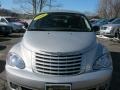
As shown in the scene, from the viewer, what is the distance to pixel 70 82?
4629mm

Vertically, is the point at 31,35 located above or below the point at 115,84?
above

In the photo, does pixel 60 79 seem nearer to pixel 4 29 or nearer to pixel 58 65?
pixel 58 65

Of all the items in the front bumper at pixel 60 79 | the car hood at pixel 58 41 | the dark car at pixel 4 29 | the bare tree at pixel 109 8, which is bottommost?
the bare tree at pixel 109 8

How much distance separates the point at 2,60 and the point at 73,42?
4.92 metres

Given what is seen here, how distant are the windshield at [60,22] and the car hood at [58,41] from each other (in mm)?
459

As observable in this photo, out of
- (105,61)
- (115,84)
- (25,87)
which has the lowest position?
(115,84)

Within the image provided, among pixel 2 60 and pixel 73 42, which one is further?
pixel 2 60

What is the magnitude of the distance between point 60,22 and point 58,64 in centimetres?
203

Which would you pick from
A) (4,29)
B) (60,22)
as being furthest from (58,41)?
(4,29)

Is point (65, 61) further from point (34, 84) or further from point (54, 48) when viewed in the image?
point (34, 84)

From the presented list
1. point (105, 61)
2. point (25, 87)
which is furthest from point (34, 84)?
point (105, 61)

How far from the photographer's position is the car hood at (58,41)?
4.94 metres

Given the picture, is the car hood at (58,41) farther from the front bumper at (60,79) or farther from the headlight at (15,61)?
the front bumper at (60,79)

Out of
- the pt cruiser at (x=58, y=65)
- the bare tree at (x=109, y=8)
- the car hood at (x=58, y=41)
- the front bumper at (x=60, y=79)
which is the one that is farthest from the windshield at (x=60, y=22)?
the bare tree at (x=109, y=8)
